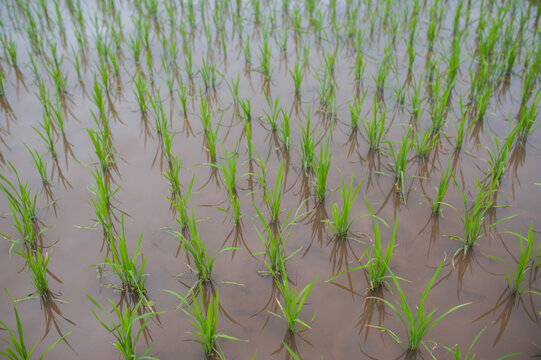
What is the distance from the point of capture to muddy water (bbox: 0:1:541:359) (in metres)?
1.63

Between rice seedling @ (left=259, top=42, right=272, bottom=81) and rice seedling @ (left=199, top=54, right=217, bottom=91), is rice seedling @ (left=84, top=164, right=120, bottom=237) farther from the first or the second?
rice seedling @ (left=259, top=42, right=272, bottom=81)

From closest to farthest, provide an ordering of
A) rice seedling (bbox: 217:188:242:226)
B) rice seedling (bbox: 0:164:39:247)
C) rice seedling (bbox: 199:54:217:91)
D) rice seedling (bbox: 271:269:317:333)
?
rice seedling (bbox: 271:269:317:333)
rice seedling (bbox: 0:164:39:247)
rice seedling (bbox: 217:188:242:226)
rice seedling (bbox: 199:54:217:91)

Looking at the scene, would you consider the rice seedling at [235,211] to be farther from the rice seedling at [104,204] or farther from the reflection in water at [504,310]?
the reflection in water at [504,310]

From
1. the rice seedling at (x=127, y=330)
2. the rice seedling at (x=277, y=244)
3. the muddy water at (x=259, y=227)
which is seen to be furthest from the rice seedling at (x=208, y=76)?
the rice seedling at (x=127, y=330)

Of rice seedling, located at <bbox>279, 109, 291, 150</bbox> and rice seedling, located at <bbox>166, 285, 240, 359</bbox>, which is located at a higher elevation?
rice seedling, located at <bbox>279, 109, 291, 150</bbox>

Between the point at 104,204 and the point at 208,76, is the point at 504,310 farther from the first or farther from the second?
the point at 208,76

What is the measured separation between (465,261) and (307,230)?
0.72m

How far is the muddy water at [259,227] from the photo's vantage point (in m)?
1.63

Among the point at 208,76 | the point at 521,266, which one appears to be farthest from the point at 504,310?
the point at 208,76

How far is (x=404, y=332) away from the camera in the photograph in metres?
1.61

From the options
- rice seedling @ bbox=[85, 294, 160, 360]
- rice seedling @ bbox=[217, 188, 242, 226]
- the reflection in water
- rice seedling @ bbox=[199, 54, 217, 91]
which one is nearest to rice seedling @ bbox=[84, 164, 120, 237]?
rice seedling @ bbox=[85, 294, 160, 360]

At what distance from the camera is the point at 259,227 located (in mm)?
2092

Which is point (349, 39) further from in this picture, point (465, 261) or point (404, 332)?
point (404, 332)

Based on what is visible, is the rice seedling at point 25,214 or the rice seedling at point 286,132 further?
the rice seedling at point 286,132
